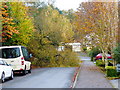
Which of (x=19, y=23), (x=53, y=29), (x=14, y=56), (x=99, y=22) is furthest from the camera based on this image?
(x=53, y=29)

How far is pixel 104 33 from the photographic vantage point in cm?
2667

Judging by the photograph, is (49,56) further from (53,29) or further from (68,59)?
(53,29)

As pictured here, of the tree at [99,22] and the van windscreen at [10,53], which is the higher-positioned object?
the tree at [99,22]

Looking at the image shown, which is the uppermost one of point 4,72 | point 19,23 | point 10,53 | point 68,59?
point 19,23

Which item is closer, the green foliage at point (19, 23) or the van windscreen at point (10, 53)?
the van windscreen at point (10, 53)

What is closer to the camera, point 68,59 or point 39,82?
point 39,82

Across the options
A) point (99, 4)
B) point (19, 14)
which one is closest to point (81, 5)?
point (99, 4)

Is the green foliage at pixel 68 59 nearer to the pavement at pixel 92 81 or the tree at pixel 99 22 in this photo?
the tree at pixel 99 22

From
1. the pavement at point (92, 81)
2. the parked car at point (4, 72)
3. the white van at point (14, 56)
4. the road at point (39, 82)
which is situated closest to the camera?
Result: the pavement at point (92, 81)

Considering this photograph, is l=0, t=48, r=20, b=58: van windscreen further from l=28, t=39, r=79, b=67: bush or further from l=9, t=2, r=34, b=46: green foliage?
l=28, t=39, r=79, b=67: bush

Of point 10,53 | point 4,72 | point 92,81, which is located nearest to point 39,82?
point 4,72

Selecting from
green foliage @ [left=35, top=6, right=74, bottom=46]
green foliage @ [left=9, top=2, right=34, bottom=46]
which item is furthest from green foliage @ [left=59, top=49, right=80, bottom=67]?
green foliage @ [left=9, top=2, right=34, bottom=46]

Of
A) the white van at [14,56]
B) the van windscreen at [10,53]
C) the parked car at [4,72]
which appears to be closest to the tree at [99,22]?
the white van at [14,56]

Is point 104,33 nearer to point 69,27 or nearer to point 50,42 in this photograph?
point 50,42
